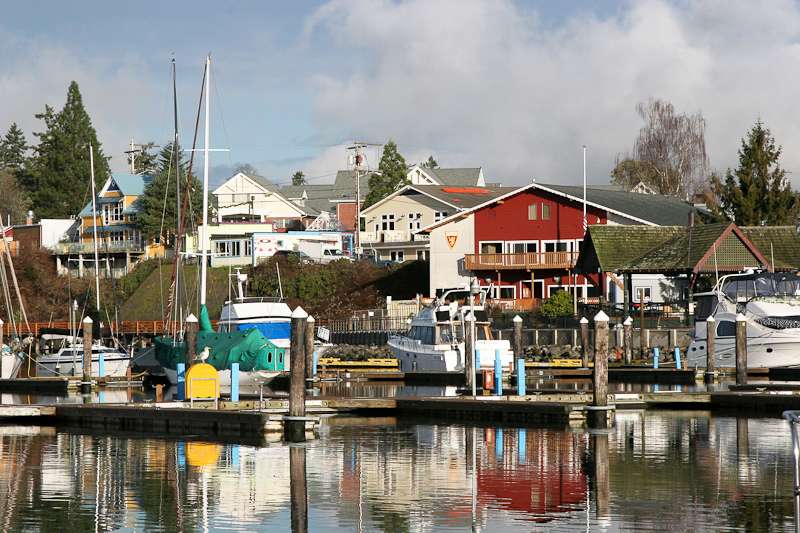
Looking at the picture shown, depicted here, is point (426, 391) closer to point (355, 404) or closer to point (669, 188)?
point (355, 404)

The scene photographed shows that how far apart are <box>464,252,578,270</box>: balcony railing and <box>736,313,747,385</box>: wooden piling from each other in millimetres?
27089

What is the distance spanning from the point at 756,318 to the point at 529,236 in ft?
86.7

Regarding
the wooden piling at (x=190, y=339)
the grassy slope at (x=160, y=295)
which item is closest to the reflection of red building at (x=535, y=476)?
the wooden piling at (x=190, y=339)

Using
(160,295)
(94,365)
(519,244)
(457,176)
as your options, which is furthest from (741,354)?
(457,176)

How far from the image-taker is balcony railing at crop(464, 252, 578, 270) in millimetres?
61344

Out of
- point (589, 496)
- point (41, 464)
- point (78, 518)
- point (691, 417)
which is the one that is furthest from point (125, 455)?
point (691, 417)

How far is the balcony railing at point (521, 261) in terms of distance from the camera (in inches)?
2415

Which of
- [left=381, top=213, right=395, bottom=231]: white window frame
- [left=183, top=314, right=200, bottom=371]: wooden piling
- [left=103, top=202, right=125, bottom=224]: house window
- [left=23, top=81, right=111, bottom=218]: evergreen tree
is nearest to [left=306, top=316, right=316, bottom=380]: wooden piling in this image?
[left=183, top=314, right=200, bottom=371]: wooden piling

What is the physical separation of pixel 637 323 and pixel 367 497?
37568 millimetres

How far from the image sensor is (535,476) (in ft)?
56.6

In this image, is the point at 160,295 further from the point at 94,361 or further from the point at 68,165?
the point at 68,165

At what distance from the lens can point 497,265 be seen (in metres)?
63.3

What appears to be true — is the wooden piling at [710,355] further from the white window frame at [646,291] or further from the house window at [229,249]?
the house window at [229,249]

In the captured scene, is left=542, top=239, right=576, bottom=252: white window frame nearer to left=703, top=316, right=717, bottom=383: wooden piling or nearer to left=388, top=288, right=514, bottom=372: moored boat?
left=388, top=288, right=514, bottom=372: moored boat
